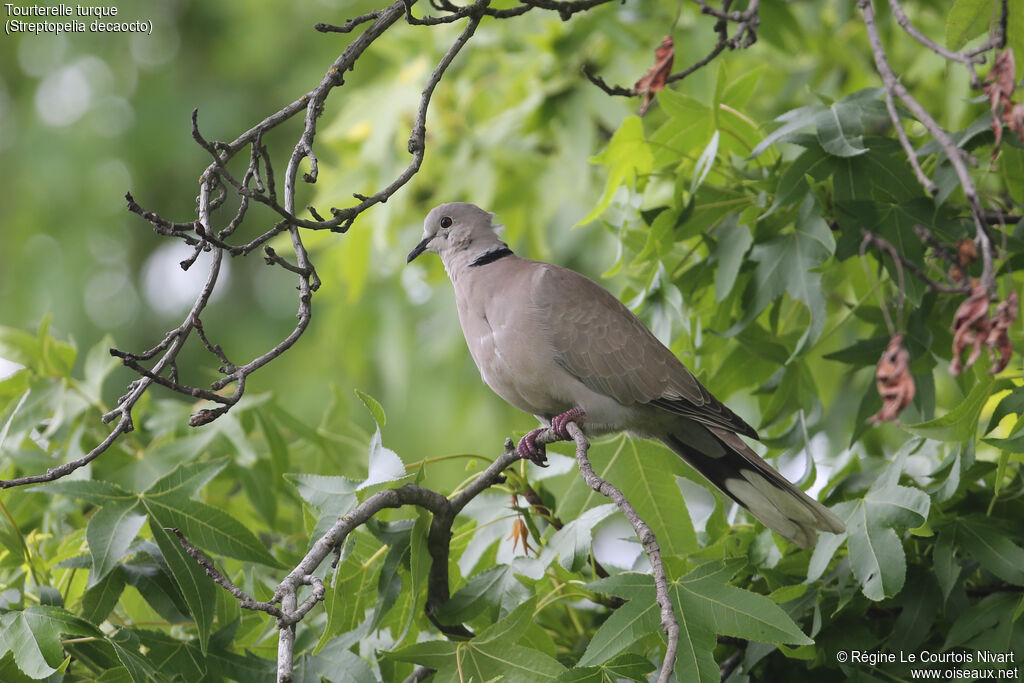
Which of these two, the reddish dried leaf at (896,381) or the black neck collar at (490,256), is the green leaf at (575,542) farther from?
the black neck collar at (490,256)

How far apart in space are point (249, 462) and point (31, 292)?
537cm

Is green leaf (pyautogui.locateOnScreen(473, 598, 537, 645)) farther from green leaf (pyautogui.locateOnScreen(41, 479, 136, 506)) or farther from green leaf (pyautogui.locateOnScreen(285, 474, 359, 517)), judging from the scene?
green leaf (pyautogui.locateOnScreen(41, 479, 136, 506))

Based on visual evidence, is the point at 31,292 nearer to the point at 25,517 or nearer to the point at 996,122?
the point at 25,517

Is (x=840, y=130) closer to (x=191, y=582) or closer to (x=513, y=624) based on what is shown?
(x=513, y=624)

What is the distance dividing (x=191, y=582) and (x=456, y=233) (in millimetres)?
1478

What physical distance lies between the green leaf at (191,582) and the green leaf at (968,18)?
1878mm

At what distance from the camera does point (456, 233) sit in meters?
3.20

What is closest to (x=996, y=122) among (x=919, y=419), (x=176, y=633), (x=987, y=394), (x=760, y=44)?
(x=987, y=394)

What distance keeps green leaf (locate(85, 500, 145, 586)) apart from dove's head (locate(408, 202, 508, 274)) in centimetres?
131

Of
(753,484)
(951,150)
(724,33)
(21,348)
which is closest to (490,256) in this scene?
(724,33)

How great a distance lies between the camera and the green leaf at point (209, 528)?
2184 millimetres

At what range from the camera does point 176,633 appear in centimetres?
232

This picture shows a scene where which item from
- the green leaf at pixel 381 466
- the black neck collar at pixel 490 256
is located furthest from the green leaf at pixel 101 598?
the black neck collar at pixel 490 256

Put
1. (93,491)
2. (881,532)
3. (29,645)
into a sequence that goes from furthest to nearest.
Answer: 1. (93,491)
2. (881,532)
3. (29,645)
